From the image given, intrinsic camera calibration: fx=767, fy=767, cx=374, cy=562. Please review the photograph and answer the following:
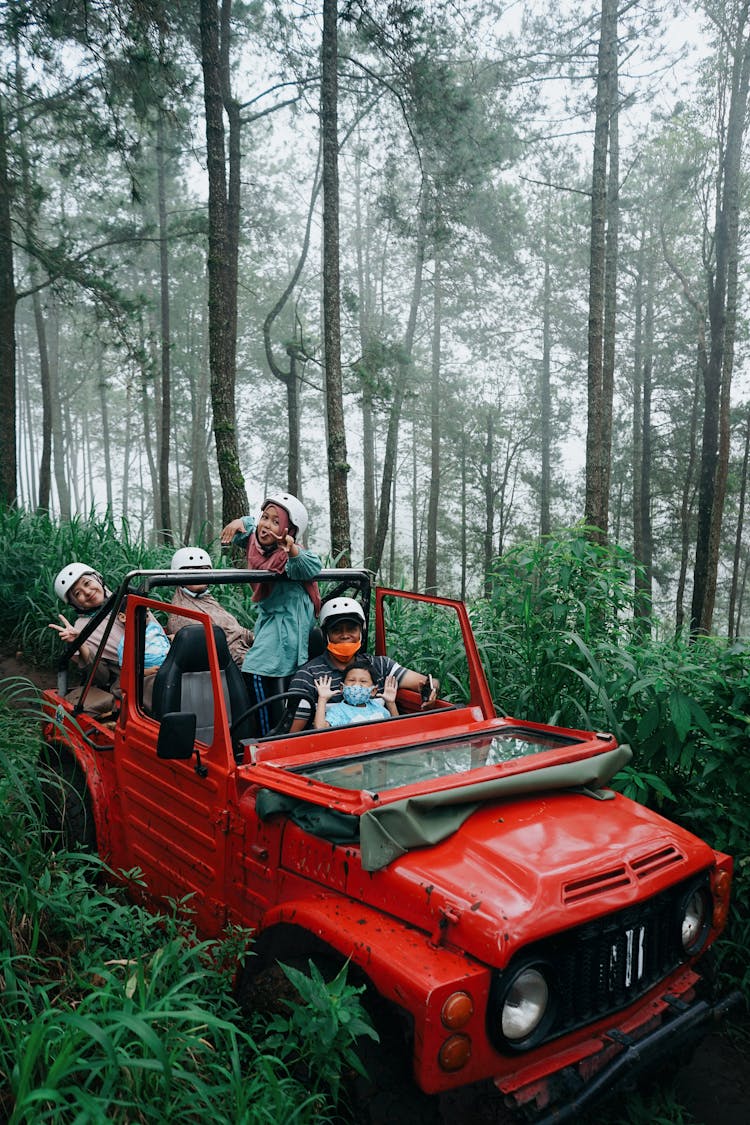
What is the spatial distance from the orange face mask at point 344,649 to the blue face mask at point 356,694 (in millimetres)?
202

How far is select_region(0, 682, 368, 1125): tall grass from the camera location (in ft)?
6.76

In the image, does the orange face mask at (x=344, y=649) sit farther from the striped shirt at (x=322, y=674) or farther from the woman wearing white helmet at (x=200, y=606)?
the woman wearing white helmet at (x=200, y=606)

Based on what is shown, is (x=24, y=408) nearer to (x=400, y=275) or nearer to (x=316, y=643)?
(x=400, y=275)

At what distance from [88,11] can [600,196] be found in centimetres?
739

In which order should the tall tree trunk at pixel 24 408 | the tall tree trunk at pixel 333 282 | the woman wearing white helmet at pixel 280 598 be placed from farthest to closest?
the tall tree trunk at pixel 24 408
the tall tree trunk at pixel 333 282
the woman wearing white helmet at pixel 280 598

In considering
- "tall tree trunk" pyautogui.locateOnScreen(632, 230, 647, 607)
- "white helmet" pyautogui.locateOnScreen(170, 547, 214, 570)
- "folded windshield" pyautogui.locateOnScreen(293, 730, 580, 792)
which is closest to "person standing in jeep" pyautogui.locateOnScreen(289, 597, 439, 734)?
"folded windshield" pyautogui.locateOnScreen(293, 730, 580, 792)

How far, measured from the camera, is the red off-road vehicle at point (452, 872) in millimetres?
2262

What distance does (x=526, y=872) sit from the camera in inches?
96.7

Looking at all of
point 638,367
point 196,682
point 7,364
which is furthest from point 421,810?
point 638,367

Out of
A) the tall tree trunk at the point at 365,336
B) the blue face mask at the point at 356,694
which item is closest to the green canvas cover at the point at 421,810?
the blue face mask at the point at 356,694

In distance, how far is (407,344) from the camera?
26.1 m

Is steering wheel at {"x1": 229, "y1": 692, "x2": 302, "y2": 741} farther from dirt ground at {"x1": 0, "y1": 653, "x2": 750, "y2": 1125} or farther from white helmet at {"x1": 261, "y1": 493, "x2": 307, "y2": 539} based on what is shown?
dirt ground at {"x1": 0, "y1": 653, "x2": 750, "y2": 1125}

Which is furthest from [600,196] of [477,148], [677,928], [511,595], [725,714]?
[677,928]

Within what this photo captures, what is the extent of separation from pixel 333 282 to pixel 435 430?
705 inches
